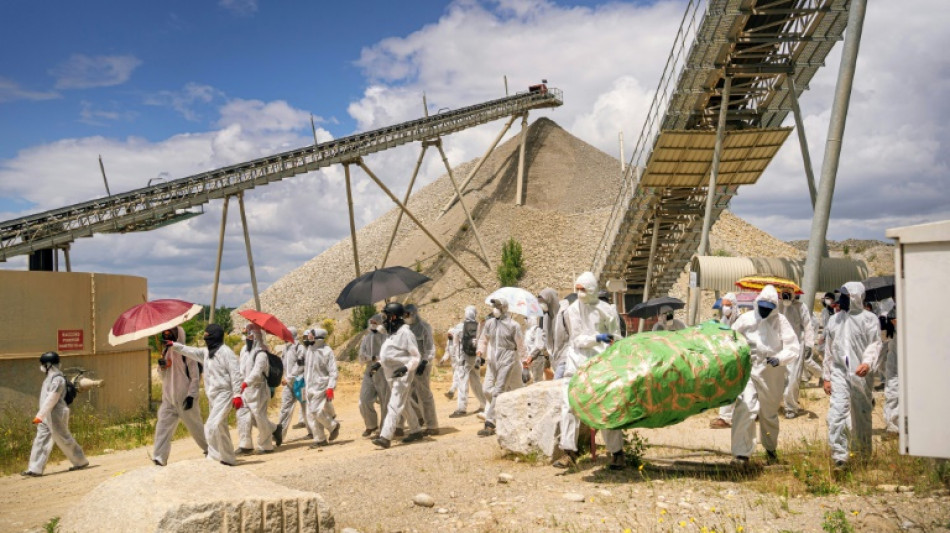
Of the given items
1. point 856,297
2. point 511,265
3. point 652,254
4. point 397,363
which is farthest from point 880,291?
point 511,265

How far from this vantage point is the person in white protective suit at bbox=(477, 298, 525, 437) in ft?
43.9

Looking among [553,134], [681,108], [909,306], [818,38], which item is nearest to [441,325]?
[681,108]

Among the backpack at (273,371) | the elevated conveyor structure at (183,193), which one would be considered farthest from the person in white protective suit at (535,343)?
the elevated conveyor structure at (183,193)

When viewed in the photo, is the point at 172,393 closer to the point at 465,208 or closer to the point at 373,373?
the point at 373,373

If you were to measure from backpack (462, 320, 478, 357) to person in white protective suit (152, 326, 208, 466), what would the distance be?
5.75 metres

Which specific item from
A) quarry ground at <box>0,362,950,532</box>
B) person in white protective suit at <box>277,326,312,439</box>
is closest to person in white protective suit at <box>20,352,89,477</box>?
quarry ground at <box>0,362,950,532</box>

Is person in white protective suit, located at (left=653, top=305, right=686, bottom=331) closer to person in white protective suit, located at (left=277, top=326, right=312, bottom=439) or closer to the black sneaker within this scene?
the black sneaker

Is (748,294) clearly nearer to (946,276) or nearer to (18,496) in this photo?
(946,276)

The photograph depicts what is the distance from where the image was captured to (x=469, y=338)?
15773 millimetres

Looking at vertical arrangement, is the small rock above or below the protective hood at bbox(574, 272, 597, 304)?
below

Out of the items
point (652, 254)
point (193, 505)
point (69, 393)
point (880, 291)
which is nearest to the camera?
point (193, 505)

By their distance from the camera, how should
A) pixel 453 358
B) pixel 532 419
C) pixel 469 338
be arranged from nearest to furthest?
pixel 532 419 < pixel 469 338 < pixel 453 358

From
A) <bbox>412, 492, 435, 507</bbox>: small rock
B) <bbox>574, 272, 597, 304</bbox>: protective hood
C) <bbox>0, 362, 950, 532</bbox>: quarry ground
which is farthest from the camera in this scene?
<bbox>574, 272, 597, 304</bbox>: protective hood

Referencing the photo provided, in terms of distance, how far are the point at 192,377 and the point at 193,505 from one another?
17.3ft
